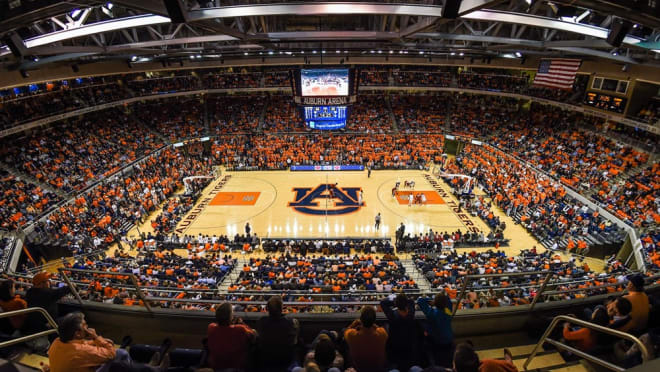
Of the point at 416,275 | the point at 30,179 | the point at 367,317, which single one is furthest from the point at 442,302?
the point at 30,179

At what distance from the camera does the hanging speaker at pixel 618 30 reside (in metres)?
8.84

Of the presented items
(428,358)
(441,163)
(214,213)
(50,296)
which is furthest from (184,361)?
(441,163)

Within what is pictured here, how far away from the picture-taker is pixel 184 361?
427 cm

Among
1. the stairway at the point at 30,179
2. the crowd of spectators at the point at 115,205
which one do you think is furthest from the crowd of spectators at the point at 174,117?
the stairway at the point at 30,179

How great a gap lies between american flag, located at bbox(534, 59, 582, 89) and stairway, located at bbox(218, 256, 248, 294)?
2324cm

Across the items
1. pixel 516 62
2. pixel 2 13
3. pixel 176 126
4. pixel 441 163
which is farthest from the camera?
pixel 176 126

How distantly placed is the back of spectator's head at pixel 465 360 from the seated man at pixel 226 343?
2514mm

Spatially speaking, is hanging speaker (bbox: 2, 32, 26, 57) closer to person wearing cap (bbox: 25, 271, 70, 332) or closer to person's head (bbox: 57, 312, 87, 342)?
person wearing cap (bbox: 25, 271, 70, 332)

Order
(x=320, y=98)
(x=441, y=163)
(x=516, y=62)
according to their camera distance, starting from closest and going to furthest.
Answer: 1. (x=320, y=98)
2. (x=516, y=62)
3. (x=441, y=163)

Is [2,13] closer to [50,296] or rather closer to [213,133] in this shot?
[50,296]

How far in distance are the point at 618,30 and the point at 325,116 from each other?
21.5 meters

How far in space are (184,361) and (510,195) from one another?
25978 mm

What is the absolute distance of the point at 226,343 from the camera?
12.8ft

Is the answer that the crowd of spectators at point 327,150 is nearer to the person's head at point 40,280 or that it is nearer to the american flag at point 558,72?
the american flag at point 558,72
